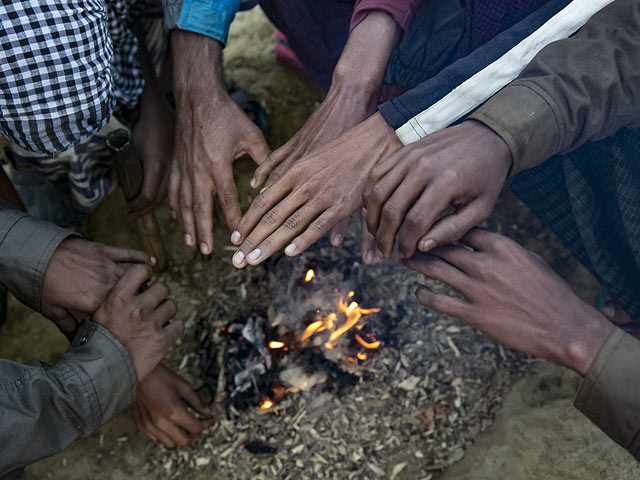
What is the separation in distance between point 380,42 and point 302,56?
35.5 inches

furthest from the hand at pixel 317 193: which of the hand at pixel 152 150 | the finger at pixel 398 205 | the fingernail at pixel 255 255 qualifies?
the hand at pixel 152 150

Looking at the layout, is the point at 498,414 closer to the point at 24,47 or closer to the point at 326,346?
the point at 326,346

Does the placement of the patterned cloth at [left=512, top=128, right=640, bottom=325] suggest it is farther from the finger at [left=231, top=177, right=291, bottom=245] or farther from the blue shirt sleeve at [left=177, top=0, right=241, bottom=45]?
the blue shirt sleeve at [left=177, top=0, right=241, bottom=45]

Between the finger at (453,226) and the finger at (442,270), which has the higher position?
the finger at (453,226)

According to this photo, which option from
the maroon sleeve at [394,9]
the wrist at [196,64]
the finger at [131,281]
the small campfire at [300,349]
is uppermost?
→ the maroon sleeve at [394,9]

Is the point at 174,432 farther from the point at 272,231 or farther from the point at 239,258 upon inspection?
the point at 272,231

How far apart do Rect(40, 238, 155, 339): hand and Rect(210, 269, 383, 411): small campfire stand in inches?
29.5

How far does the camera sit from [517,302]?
190 centimetres

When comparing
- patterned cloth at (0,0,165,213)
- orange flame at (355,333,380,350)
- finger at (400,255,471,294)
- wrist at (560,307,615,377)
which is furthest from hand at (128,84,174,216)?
wrist at (560,307,615,377)

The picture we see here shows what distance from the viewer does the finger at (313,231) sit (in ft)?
7.00

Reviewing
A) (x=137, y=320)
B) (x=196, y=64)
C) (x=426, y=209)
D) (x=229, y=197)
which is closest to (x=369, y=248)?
(x=426, y=209)

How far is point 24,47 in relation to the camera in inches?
72.9

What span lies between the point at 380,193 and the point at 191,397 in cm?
132

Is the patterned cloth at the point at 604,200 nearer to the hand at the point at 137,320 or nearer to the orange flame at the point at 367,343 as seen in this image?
the orange flame at the point at 367,343
